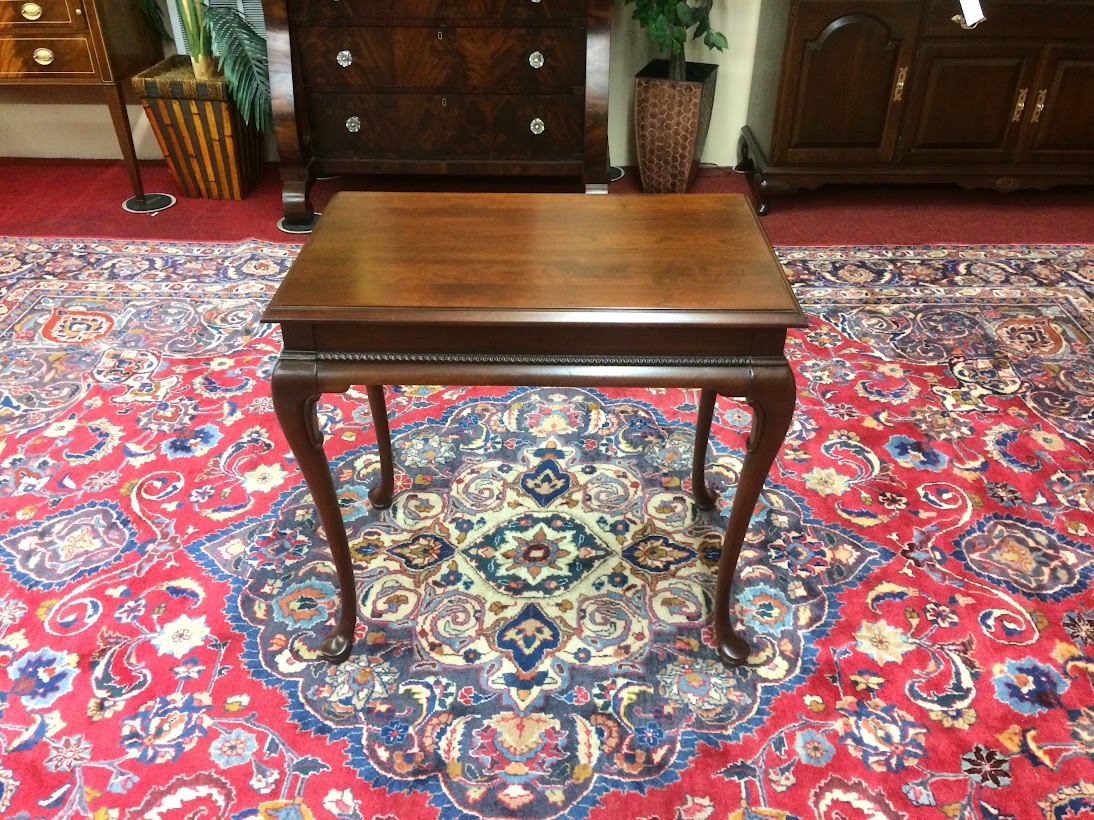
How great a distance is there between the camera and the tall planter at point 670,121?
3383 millimetres

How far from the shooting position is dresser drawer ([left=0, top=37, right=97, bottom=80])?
3.17m

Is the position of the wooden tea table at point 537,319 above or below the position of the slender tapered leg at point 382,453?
above

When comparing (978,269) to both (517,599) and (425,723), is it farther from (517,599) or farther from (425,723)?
(425,723)

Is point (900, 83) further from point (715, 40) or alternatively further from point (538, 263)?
point (538, 263)

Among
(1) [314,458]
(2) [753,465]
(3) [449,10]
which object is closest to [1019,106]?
(3) [449,10]

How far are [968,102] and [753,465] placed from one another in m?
2.57

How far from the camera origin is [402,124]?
11.0 feet

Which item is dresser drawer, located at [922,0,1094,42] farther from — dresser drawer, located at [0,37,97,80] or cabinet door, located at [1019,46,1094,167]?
dresser drawer, located at [0,37,97,80]

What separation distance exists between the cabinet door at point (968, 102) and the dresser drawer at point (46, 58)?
3.11 metres

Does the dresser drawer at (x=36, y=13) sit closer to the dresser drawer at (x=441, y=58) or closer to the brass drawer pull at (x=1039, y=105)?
the dresser drawer at (x=441, y=58)

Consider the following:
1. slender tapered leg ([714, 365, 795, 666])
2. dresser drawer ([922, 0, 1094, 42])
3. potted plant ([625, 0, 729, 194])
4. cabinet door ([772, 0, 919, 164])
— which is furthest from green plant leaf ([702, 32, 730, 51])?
slender tapered leg ([714, 365, 795, 666])

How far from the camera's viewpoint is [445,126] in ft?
11.0

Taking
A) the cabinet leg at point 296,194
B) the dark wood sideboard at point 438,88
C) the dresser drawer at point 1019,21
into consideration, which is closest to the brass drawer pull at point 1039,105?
the dresser drawer at point 1019,21

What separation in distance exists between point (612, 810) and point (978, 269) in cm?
253
